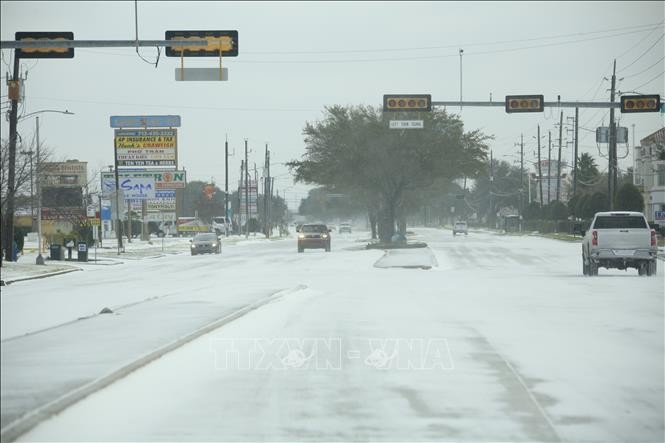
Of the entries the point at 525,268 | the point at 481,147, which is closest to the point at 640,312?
the point at 525,268

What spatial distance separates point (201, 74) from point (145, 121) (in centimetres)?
6211

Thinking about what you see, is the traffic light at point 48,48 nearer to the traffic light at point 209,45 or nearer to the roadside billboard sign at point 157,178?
the traffic light at point 209,45

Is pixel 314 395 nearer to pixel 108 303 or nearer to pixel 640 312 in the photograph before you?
pixel 640 312

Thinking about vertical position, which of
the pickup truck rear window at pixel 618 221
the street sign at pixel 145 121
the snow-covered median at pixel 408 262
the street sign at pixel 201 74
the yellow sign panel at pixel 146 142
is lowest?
the snow-covered median at pixel 408 262

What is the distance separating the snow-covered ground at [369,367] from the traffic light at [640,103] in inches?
518

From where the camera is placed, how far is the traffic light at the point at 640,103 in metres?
37.6

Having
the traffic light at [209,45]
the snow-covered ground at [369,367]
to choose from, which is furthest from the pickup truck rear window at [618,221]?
the traffic light at [209,45]

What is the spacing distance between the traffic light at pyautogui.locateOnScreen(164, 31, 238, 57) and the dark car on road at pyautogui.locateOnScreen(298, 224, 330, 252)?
40519 mm

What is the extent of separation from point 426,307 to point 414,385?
11020mm

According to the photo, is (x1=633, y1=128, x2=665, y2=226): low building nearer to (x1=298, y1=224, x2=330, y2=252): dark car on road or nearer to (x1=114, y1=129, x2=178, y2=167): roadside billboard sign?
(x1=298, y1=224, x2=330, y2=252): dark car on road

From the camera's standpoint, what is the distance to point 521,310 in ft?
71.6

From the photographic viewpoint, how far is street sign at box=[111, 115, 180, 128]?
85.6 meters

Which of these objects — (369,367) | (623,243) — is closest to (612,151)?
(623,243)

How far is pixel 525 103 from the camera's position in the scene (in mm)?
39219
